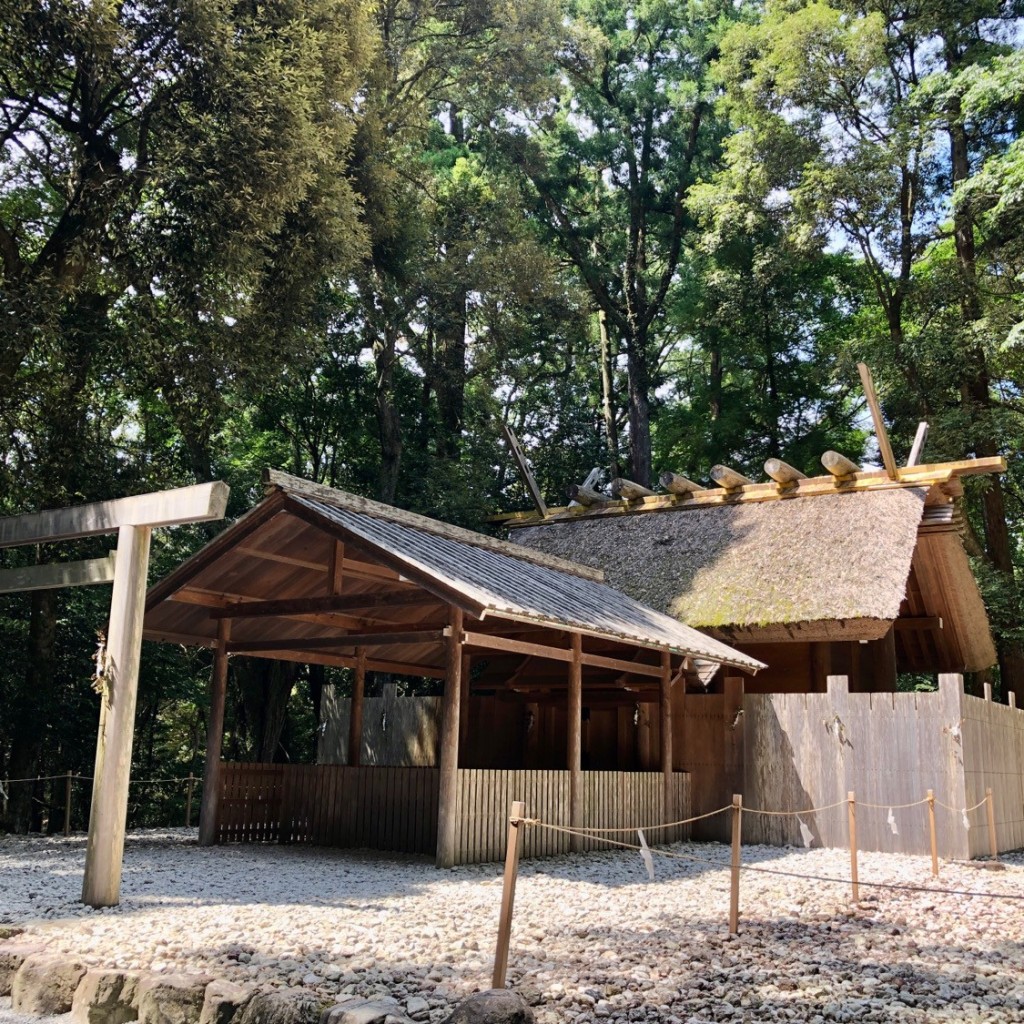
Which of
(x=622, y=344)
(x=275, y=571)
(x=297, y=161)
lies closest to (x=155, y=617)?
(x=275, y=571)

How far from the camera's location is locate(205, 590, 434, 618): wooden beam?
29.7 feet

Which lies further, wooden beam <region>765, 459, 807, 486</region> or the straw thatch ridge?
wooden beam <region>765, 459, 807, 486</region>

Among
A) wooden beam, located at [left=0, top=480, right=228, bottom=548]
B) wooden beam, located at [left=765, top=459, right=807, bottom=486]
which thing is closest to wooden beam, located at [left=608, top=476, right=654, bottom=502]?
wooden beam, located at [left=765, top=459, right=807, bottom=486]

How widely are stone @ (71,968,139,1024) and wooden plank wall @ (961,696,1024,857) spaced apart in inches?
329

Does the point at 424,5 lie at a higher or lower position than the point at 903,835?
higher

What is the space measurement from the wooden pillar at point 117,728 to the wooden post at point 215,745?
3.43 meters

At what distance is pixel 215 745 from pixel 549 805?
11.3ft

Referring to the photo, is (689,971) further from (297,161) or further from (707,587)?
(297,161)

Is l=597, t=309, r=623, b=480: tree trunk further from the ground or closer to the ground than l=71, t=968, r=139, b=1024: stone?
further from the ground

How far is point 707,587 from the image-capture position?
14016 mm

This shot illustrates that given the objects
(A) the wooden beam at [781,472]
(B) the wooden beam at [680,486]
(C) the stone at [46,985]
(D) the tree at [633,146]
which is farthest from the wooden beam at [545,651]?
(D) the tree at [633,146]

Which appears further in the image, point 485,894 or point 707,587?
point 707,587

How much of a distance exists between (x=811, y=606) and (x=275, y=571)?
657 cm

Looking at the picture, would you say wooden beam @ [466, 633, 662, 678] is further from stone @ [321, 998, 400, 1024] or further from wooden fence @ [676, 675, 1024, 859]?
stone @ [321, 998, 400, 1024]
